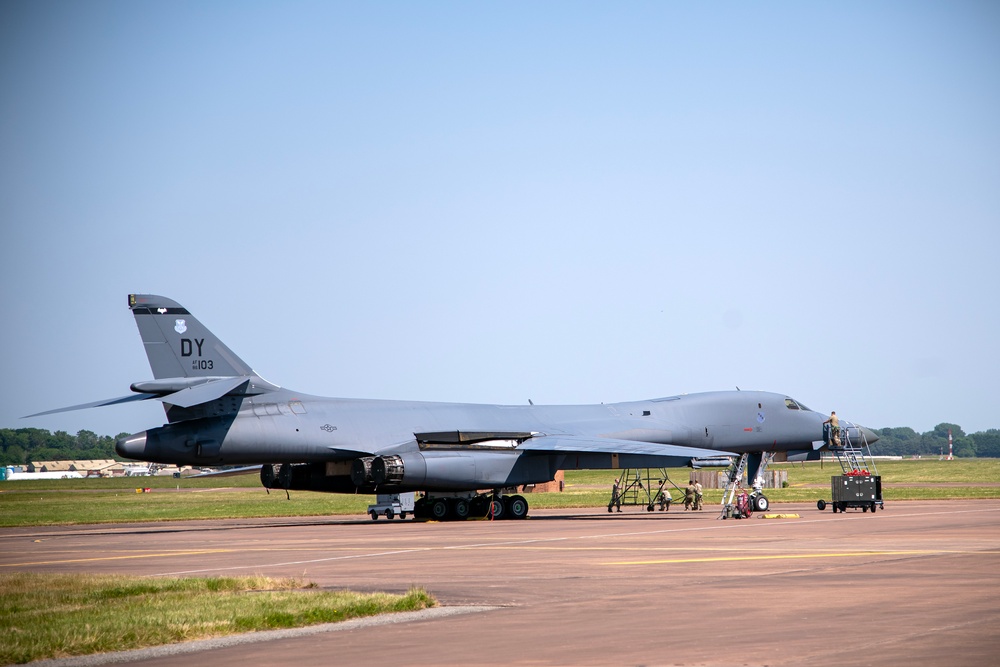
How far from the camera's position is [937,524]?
2658cm

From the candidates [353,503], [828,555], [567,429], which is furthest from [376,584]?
[353,503]

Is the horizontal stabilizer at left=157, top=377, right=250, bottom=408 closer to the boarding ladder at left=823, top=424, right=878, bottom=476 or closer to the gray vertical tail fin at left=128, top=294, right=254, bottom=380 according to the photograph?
the gray vertical tail fin at left=128, top=294, right=254, bottom=380

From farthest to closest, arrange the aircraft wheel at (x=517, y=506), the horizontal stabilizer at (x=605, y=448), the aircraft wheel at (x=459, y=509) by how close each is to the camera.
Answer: the aircraft wheel at (x=517, y=506) < the aircraft wheel at (x=459, y=509) < the horizontal stabilizer at (x=605, y=448)

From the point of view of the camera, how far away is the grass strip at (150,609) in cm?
1103

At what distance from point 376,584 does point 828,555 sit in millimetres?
7153

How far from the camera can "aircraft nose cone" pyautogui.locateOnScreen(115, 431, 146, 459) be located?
107 feet

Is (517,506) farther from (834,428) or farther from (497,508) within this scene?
(834,428)

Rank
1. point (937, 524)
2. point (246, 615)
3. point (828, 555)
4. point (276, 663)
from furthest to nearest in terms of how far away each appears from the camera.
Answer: point (937, 524), point (828, 555), point (246, 615), point (276, 663)

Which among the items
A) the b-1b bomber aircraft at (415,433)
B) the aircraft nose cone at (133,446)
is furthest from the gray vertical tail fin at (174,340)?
the aircraft nose cone at (133,446)

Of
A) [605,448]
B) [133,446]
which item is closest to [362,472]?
[133,446]

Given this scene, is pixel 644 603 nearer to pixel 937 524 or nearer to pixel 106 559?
pixel 106 559

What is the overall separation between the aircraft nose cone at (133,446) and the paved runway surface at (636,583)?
2577 mm

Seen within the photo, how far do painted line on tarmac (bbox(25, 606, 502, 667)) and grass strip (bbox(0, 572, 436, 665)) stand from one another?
0.19 m

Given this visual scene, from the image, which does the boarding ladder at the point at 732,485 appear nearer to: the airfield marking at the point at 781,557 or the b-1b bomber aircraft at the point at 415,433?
the b-1b bomber aircraft at the point at 415,433
